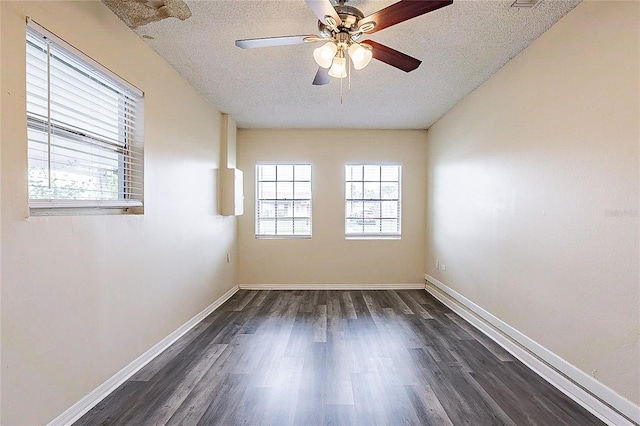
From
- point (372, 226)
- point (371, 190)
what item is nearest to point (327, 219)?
point (372, 226)

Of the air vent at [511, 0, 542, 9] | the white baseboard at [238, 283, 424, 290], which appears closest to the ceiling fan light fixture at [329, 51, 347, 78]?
the air vent at [511, 0, 542, 9]

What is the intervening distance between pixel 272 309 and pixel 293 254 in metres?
1.15

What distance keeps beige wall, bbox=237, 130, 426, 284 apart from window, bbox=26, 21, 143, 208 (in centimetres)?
247

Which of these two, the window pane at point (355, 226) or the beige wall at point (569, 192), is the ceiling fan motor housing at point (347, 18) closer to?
the beige wall at point (569, 192)

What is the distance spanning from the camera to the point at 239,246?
4.73m

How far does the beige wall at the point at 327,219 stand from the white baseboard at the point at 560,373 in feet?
5.17

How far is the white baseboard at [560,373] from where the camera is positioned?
1671 millimetres

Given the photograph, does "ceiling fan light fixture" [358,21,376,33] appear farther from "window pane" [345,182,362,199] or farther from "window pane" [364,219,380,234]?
"window pane" [364,219,380,234]

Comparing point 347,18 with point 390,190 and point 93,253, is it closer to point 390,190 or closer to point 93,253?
point 93,253

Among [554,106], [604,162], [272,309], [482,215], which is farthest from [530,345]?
[272,309]

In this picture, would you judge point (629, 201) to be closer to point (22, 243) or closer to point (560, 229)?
point (560, 229)

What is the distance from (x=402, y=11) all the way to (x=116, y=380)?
9.65 ft

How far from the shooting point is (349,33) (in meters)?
1.78

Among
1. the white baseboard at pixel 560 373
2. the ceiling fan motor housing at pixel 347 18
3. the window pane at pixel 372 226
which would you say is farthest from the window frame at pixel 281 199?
the ceiling fan motor housing at pixel 347 18
